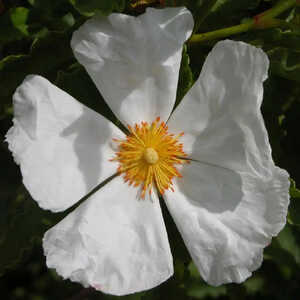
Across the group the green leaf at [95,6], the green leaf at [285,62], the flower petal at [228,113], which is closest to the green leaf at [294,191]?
the flower petal at [228,113]

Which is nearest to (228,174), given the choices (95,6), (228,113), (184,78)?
(228,113)

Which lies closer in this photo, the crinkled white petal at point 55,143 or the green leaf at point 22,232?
the crinkled white petal at point 55,143

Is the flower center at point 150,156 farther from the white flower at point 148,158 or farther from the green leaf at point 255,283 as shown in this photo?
the green leaf at point 255,283

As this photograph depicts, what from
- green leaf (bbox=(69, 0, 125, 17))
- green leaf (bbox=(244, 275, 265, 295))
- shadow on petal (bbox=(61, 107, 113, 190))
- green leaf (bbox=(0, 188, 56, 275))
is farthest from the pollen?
green leaf (bbox=(244, 275, 265, 295))

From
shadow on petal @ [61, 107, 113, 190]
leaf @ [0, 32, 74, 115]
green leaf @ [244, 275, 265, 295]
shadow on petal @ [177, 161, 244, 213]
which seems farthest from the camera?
green leaf @ [244, 275, 265, 295]

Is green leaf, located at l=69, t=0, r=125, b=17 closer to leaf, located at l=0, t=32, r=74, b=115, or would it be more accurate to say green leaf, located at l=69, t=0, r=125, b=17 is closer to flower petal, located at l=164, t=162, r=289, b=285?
leaf, located at l=0, t=32, r=74, b=115

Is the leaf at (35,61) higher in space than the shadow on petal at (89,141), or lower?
higher

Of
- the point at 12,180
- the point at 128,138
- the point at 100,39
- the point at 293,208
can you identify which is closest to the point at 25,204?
the point at 12,180
